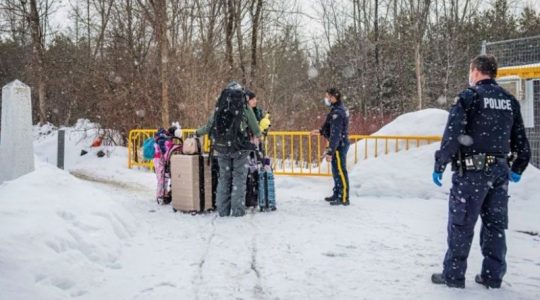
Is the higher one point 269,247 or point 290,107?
point 290,107

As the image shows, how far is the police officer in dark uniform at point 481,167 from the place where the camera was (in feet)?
13.0

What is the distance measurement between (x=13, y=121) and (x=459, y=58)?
1146 inches

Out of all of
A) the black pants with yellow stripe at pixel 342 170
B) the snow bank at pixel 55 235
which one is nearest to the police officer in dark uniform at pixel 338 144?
the black pants with yellow stripe at pixel 342 170

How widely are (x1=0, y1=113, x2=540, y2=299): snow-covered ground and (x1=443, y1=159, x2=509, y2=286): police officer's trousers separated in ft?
0.65

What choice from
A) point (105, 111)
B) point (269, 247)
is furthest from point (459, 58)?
point (269, 247)

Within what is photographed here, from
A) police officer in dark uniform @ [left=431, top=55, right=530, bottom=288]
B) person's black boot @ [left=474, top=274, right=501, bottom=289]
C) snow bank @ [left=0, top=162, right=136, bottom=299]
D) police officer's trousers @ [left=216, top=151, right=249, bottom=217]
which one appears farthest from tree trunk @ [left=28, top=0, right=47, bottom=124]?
person's black boot @ [left=474, top=274, right=501, bottom=289]

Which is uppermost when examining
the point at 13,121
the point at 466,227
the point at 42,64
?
the point at 42,64

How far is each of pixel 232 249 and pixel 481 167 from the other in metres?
2.80

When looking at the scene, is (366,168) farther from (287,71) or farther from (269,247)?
(287,71)

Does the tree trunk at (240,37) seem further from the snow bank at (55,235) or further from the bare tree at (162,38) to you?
the snow bank at (55,235)

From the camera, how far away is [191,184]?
7250 millimetres

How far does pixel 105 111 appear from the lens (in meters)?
15.6

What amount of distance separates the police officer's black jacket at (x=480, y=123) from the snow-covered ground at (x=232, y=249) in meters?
1.23

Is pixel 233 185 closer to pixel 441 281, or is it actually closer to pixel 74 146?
pixel 441 281
